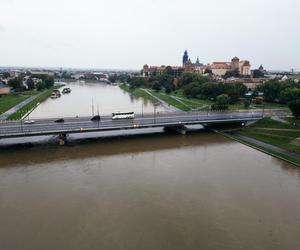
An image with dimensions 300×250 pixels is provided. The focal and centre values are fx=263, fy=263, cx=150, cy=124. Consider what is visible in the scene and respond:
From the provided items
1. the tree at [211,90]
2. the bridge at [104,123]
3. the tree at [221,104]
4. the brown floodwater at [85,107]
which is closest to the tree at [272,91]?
the tree at [211,90]

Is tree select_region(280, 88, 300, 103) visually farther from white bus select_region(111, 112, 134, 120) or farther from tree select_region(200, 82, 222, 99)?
white bus select_region(111, 112, 134, 120)

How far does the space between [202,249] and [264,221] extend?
4675 millimetres

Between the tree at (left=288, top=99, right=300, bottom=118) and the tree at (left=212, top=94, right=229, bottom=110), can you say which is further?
the tree at (left=212, top=94, right=229, bottom=110)

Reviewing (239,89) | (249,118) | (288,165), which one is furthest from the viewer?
(239,89)

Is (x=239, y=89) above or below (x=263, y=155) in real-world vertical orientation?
above

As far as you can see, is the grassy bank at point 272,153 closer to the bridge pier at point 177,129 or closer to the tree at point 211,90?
the bridge pier at point 177,129

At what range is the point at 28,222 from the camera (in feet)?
47.6

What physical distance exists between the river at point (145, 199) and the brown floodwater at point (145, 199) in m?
0.05

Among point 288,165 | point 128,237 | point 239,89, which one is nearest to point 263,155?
point 288,165

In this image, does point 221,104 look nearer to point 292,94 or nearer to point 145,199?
point 292,94

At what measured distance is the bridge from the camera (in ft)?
93.1

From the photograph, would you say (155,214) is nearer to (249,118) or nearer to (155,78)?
(249,118)

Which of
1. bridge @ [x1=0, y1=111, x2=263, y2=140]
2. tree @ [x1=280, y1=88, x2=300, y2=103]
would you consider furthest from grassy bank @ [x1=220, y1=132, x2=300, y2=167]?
tree @ [x1=280, y1=88, x2=300, y2=103]

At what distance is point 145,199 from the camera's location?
17281 millimetres
